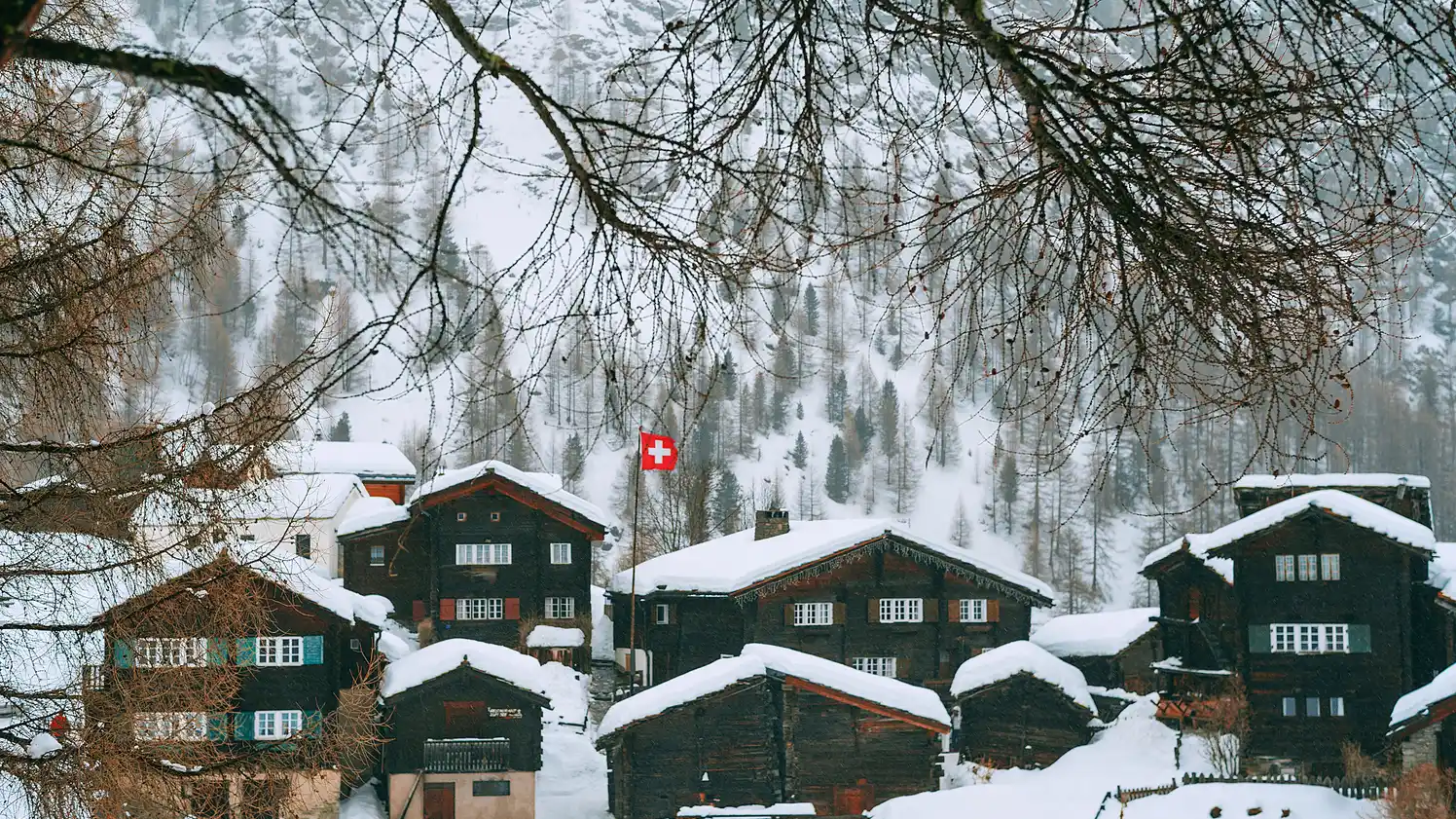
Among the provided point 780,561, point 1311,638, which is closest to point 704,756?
point 780,561

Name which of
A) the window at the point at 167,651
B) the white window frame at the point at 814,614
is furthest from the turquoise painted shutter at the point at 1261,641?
the window at the point at 167,651

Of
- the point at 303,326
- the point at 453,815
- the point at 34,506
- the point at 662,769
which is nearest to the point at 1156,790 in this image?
the point at 662,769

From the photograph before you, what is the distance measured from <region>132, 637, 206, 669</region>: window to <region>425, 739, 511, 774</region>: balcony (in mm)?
21990

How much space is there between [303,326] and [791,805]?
139821 millimetres

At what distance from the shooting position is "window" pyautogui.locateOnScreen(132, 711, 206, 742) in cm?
845

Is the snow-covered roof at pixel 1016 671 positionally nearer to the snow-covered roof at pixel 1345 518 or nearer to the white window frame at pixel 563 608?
the snow-covered roof at pixel 1345 518

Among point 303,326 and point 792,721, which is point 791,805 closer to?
point 792,721

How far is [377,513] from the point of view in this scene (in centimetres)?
4525

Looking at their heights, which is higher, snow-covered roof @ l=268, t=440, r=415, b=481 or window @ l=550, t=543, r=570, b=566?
snow-covered roof @ l=268, t=440, r=415, b=481

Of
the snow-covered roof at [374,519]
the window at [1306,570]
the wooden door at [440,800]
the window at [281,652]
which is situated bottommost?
the wooden door at [440,800]

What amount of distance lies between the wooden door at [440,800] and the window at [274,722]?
3.42 meters

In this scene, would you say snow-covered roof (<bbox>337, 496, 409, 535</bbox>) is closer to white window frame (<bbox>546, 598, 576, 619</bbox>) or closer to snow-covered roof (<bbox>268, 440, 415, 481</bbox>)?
white window frame (<bbox>546, 598, 576, 619</bbox>)

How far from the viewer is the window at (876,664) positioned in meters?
41.5

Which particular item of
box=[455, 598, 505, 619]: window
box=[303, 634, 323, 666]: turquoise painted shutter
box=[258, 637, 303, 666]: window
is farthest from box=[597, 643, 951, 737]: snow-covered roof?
box=[455, 598, 505, 619]: window
